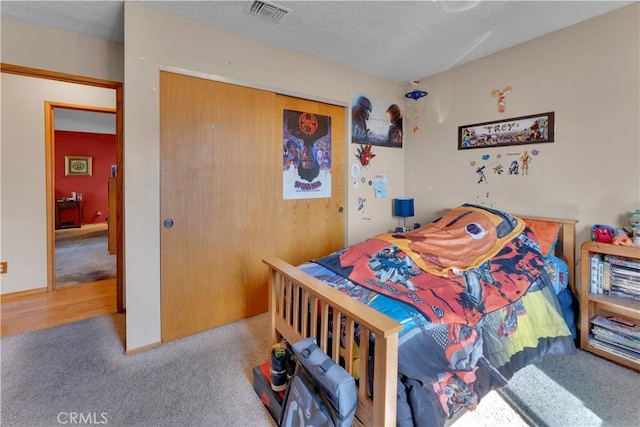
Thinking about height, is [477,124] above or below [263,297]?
above

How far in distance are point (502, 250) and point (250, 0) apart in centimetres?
246

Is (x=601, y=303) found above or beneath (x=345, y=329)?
beneath

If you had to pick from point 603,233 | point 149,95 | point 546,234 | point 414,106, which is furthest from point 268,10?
point 603,233

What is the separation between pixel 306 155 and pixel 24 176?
3.01 meters

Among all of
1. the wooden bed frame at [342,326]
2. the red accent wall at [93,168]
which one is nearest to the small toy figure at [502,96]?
the wooden bed frame at [342,326]

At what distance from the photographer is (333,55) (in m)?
2.78

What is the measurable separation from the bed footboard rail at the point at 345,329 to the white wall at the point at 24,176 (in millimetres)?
3048

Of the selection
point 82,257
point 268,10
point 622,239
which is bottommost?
point 82,257

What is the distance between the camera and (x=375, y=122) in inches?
131

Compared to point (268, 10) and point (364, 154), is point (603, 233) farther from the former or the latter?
point (268, 10)

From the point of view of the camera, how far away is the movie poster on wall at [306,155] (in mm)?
2791

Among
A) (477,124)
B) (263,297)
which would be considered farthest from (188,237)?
(477,124)

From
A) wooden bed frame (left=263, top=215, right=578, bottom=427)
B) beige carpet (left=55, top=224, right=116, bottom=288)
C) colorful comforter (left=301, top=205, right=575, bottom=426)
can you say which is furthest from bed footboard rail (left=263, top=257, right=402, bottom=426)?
beige carpet (left=55, top=224, right=116, bottom=288)

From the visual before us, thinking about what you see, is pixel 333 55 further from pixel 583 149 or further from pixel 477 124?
pixel 583 149
